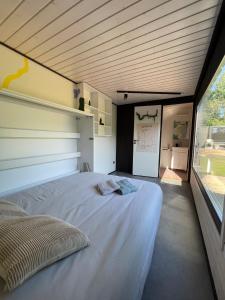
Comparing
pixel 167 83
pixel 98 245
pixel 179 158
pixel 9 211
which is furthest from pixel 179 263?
pixel 179 158

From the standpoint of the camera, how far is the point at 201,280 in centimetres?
125

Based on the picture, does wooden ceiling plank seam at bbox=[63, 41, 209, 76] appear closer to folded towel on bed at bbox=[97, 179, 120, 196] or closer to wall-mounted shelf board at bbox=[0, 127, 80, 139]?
wall-mounted shelf board at bbox=[0, 127, 80, 139]

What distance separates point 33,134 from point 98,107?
176 cm

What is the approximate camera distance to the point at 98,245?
824 millimetres

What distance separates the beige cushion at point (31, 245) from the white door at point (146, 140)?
3.69 m

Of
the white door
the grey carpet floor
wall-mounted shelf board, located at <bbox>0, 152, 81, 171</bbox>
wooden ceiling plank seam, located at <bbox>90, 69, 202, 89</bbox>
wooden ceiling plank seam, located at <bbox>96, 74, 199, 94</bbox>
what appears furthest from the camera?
the white door

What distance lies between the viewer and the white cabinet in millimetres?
5219

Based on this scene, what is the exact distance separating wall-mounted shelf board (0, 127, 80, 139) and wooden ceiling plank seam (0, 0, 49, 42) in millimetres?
1056

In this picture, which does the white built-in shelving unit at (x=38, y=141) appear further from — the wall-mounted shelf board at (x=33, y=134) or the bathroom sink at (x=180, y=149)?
the bathroom sink at (x=180, y=149)

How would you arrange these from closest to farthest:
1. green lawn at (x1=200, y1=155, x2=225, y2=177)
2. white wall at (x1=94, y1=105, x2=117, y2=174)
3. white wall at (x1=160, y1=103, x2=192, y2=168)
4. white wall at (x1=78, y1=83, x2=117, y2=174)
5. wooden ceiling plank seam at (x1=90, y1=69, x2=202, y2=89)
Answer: green lawn at (x1=200, y1=155, x2=225, y2=177), wooden ceiling plank seam at (x1=90, y1=69, x2=202, y2=89), white wall at (x1=78, y1=83, x2=117, y2=174), white wall at (x1=94, y1=105, x2=117, y2=174), white wall at (x1=160, y1=103, x2=192, y2=168)

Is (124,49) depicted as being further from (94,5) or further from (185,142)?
(185,142)

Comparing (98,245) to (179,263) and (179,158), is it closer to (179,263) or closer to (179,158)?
(179,263)

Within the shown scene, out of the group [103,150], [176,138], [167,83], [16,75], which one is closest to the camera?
[16,75]

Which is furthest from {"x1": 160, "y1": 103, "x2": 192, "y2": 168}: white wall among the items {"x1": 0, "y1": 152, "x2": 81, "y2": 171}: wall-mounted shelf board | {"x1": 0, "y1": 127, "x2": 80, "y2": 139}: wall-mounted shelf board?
{"x1": 0, "y1": 152, "x2": 81, "y2": 171}: wall-mounted shelf board
